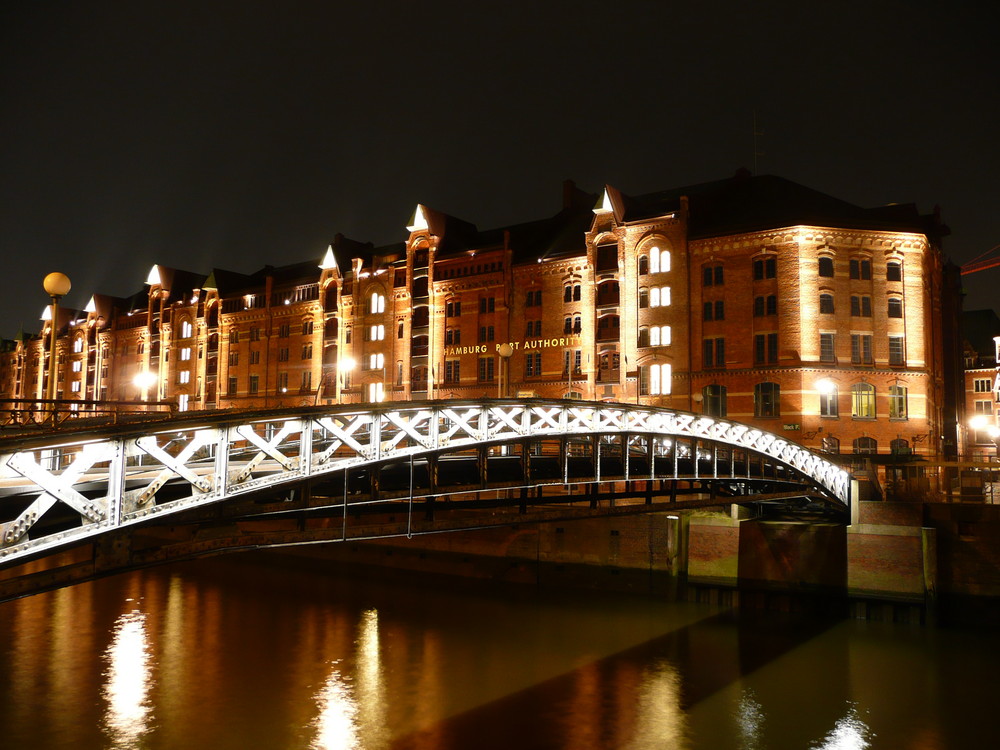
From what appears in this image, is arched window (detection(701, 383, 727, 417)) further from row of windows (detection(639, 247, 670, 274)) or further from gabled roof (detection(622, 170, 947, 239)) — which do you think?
gabled roof (detection(622, 170, 947, 239))

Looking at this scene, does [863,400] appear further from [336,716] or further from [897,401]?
[336,716]

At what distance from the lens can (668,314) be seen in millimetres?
41875

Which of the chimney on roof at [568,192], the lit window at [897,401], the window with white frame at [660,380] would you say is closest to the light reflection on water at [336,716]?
the window with white frame at [660,380]

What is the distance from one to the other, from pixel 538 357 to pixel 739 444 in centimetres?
2608

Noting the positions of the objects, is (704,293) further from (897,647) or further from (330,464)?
(330,464)

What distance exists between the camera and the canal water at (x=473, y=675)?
16.0 m

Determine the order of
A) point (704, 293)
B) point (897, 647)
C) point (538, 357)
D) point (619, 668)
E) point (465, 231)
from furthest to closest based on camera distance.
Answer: point (465, 231)
point (538, 357)
point (704, 293)
point (897, 647)
point (619, 668)

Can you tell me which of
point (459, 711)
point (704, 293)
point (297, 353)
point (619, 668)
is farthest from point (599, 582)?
point (297, 353)

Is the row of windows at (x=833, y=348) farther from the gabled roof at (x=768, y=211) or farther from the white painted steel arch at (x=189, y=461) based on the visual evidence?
the white painted steel arch at (x=189, y=461)

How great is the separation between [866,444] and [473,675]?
25.6 m

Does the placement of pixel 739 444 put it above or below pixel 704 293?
below

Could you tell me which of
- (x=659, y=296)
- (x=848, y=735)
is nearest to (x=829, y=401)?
(x=659, y=296)

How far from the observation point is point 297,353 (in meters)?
59.3

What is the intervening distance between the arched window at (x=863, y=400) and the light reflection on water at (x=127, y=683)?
3146 cm
